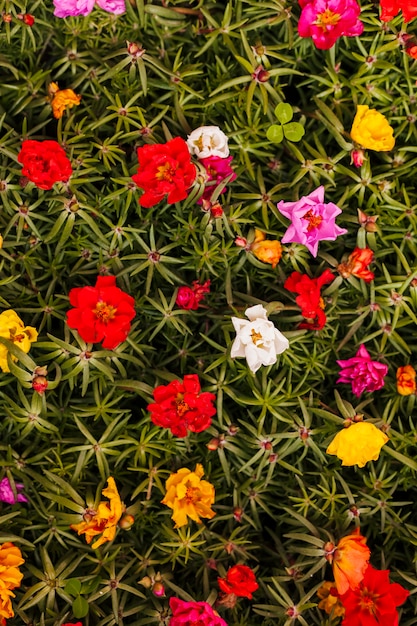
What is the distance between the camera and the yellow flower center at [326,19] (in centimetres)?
216

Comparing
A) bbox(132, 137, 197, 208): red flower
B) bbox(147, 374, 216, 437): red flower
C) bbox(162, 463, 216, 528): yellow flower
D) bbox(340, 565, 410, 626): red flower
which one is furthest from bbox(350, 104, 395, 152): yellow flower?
bbox(340, 565, 410, 626): red flower

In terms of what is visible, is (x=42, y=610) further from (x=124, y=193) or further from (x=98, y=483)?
(x=124, y=193)

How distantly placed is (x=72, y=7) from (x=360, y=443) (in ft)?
5.85

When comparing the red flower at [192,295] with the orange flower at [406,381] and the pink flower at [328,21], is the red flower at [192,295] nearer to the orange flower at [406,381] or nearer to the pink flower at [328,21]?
the orange flower at [406,381]

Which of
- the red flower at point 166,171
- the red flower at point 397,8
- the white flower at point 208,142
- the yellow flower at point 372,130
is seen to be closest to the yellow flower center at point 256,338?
the red flower at point 166,171

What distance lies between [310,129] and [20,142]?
3.54 feet

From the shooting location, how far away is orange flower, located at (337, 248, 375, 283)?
2205mm

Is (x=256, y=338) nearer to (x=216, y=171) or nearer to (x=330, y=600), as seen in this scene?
(x=216, y=171)

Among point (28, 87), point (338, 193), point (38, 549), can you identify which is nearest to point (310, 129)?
point (338, 193)

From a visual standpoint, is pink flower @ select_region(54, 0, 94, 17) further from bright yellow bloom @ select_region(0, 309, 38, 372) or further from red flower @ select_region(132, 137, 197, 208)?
bright yellow bloom @ select_region(0, 309, 38, 372)

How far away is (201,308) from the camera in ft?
7.67

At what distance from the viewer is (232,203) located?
2340mm

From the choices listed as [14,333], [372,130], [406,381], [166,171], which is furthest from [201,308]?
[372,130]

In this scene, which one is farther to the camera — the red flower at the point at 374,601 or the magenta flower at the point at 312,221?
the magenta flower at the point at 312,221
